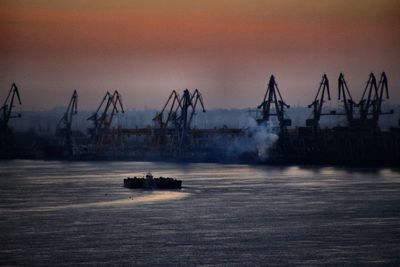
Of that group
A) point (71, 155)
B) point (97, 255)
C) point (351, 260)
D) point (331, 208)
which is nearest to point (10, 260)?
point (97, 255)

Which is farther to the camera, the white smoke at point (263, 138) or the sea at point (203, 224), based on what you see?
the white smoke at point (263, 138)

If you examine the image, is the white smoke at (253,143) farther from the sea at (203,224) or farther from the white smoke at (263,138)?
the sea at (203,224)

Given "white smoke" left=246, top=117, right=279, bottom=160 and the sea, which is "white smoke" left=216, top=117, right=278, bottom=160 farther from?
the sea

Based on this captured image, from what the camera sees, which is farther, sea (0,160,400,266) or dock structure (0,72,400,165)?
dock structure (0,72,400,165)

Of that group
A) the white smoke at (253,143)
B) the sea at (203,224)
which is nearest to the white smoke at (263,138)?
the white smoke at (253,143)

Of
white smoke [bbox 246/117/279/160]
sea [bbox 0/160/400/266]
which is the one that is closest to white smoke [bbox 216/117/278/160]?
white smoke [bbox 246/117/279/160]

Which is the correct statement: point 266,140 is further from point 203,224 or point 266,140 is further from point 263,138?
point 203,224

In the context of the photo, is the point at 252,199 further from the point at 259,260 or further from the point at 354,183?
the point at 259,260

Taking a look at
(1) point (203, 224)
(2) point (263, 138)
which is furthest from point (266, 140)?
(1) point (203, 224)

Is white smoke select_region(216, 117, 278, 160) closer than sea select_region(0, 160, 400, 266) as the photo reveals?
No

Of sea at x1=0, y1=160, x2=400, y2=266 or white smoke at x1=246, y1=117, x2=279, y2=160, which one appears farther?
white smoke at x1=246, y1=117, x2=279, y2=160
